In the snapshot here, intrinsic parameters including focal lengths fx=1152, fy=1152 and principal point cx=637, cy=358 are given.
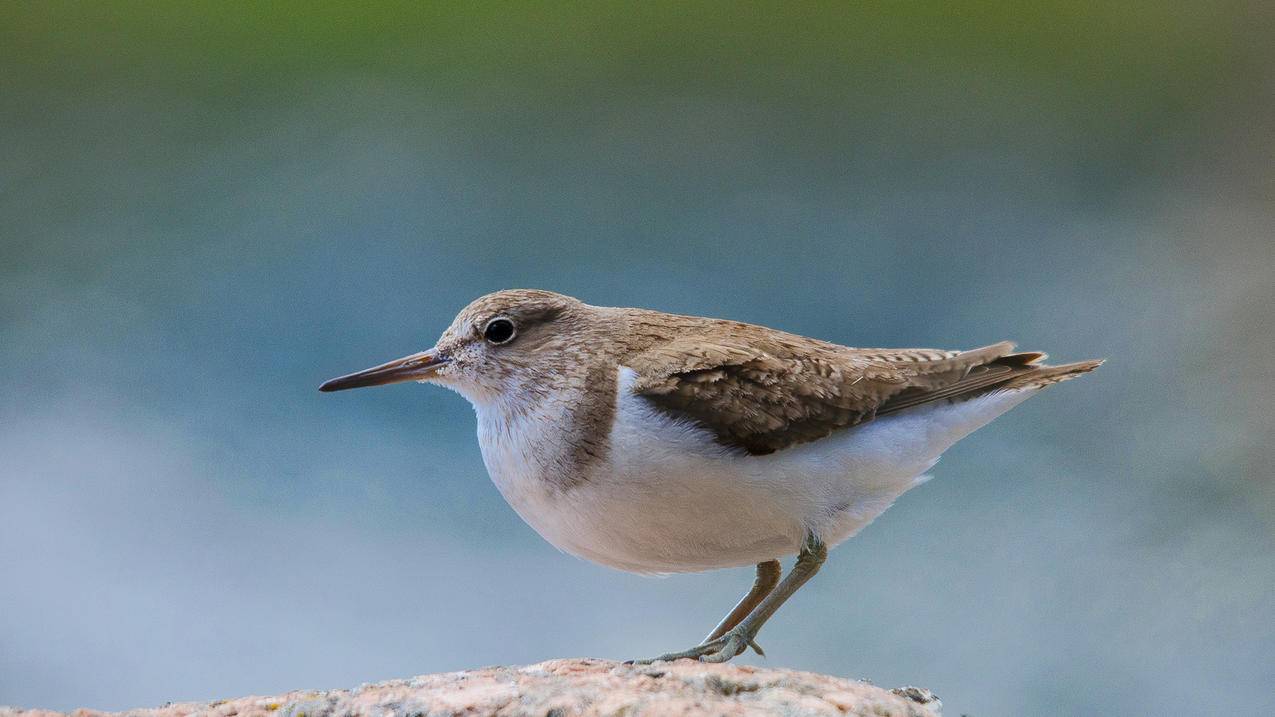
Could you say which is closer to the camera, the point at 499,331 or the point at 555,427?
the point at 555,427

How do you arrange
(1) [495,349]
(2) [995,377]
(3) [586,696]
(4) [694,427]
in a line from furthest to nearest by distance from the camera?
(2) [995,377]
(1) [495,349]
(4) [694,427]
(3) [586,696]

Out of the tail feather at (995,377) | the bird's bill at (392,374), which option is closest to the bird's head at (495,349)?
the bird's bill at (392,374)

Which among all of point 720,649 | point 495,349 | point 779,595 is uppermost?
point 495,349

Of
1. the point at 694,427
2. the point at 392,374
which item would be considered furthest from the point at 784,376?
the point at 392,374

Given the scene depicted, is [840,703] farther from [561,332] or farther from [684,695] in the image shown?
[561,332]

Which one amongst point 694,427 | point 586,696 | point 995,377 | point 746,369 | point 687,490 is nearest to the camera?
point 586,696

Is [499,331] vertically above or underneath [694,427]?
above

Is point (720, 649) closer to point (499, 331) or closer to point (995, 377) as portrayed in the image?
point (499, 331)
